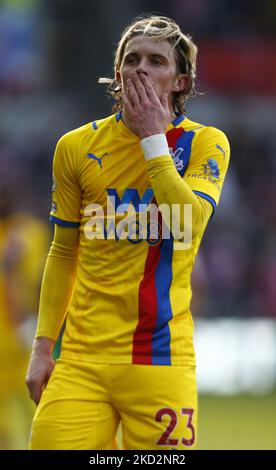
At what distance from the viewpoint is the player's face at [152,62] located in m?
5.25

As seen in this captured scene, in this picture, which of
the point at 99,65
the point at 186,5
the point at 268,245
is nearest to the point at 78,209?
the point at 268,245

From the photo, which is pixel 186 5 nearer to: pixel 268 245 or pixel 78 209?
pixel 268 245

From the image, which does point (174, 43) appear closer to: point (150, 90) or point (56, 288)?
point (150, 90)

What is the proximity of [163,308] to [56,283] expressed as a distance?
616mm

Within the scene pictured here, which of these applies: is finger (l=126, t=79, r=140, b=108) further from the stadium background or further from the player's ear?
the stadium background

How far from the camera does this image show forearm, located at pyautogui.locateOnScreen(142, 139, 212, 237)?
4.92 meters

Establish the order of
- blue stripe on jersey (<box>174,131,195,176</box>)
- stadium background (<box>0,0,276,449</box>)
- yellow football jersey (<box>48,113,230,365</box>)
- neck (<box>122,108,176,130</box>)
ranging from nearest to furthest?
yellow football jersey (<box>48,113,230,365</box>)
blue stripe on jersey (<box>174,131,195,176</box>)
neck (<box>122,108,176,130</box>)
stadium background (<box>0,0,276,449</box>)

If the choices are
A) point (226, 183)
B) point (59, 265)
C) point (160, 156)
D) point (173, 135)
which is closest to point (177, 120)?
point (173, 135)

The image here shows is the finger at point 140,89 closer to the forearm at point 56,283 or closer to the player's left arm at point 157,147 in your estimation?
the player's left arm at point 157,147

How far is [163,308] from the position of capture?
516 cm

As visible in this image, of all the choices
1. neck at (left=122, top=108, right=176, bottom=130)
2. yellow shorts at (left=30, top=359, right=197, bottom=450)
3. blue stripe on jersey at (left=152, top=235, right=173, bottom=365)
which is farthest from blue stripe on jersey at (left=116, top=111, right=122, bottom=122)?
yellow shorts at (left=30, top=359, right=197, bottom=450)

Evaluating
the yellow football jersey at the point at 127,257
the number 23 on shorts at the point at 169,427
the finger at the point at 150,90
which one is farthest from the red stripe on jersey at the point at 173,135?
the number 23 on shorts at the point at 169,427

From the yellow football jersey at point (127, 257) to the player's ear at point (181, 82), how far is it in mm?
154
